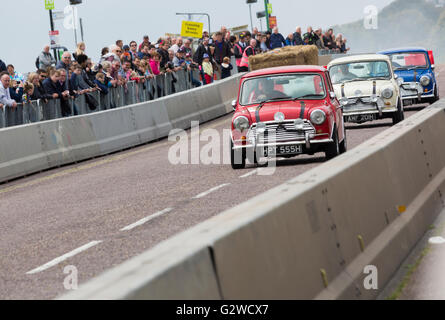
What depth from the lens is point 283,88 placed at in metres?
15.8

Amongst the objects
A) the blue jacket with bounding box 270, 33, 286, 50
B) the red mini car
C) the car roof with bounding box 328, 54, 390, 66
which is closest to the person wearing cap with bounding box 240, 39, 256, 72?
the blue jacket with bounding box 270, 33, 286, 50

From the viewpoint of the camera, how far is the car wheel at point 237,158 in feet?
50.9

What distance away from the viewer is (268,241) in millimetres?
4770

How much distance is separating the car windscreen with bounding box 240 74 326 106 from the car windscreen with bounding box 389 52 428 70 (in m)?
10.1

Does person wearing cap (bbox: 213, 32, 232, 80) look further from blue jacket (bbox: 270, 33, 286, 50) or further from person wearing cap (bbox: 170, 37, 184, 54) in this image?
blue jacket (bbox: 270, 33, 286, 50)

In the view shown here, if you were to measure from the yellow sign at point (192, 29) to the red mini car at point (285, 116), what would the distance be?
1954 centimetres

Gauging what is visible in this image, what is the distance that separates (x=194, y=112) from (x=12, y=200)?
15008 mm

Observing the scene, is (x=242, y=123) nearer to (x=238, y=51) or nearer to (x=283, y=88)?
(x=283, y=88)

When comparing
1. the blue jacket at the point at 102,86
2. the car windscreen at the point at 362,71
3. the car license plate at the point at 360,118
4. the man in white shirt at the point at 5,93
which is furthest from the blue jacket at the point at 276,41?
the man in white shirt at the point at 5,93

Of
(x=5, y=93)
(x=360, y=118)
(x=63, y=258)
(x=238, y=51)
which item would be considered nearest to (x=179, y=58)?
(x=238, y=51)

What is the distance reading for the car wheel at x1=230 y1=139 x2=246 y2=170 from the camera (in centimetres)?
1551

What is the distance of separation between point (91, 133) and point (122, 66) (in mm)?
4801

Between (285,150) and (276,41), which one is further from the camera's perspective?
(276,41)

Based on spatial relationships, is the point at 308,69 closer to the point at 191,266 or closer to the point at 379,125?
the point at 379,125
